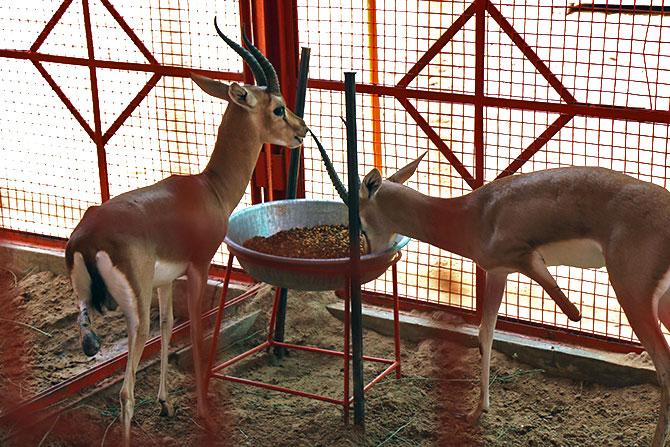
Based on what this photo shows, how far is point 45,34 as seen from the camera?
611 centimetres

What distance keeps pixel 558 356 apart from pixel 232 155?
181 centimetres

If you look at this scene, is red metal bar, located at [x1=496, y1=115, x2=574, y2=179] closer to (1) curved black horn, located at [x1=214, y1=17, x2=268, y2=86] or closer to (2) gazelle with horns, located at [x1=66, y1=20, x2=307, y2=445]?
(2) gazelle with horns, located at [x1=66, y1=20, x2=307, y2=445]

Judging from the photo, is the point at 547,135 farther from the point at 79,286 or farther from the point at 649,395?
the point at 79,286

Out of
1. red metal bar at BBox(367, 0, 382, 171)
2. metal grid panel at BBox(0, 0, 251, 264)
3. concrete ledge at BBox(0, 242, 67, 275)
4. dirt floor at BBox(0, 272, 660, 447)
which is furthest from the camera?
metal grid panel at BBox(0, 0, 251, 264)

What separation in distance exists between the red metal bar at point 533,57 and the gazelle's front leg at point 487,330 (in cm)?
91

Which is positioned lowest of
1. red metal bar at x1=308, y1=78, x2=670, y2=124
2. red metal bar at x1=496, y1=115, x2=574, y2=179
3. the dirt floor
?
the dirt floor

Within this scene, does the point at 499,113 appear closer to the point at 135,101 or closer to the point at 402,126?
the point at 402,126

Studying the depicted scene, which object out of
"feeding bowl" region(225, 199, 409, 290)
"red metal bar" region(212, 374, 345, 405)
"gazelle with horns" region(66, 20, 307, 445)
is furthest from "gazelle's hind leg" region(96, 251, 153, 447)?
"red metal bar" region(212, 374, 345, 405)

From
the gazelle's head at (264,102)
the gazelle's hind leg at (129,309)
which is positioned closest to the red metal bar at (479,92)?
the gazelle's head at (264,102)

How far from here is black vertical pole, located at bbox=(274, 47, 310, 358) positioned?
4.94 meters

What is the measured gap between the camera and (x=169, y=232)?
429 cm

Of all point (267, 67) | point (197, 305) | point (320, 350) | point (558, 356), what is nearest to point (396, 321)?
point (320, 350)

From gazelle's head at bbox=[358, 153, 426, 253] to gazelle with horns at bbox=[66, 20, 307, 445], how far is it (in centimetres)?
46

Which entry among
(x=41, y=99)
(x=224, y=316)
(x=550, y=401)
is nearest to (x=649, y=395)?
(x=550, y=401)
